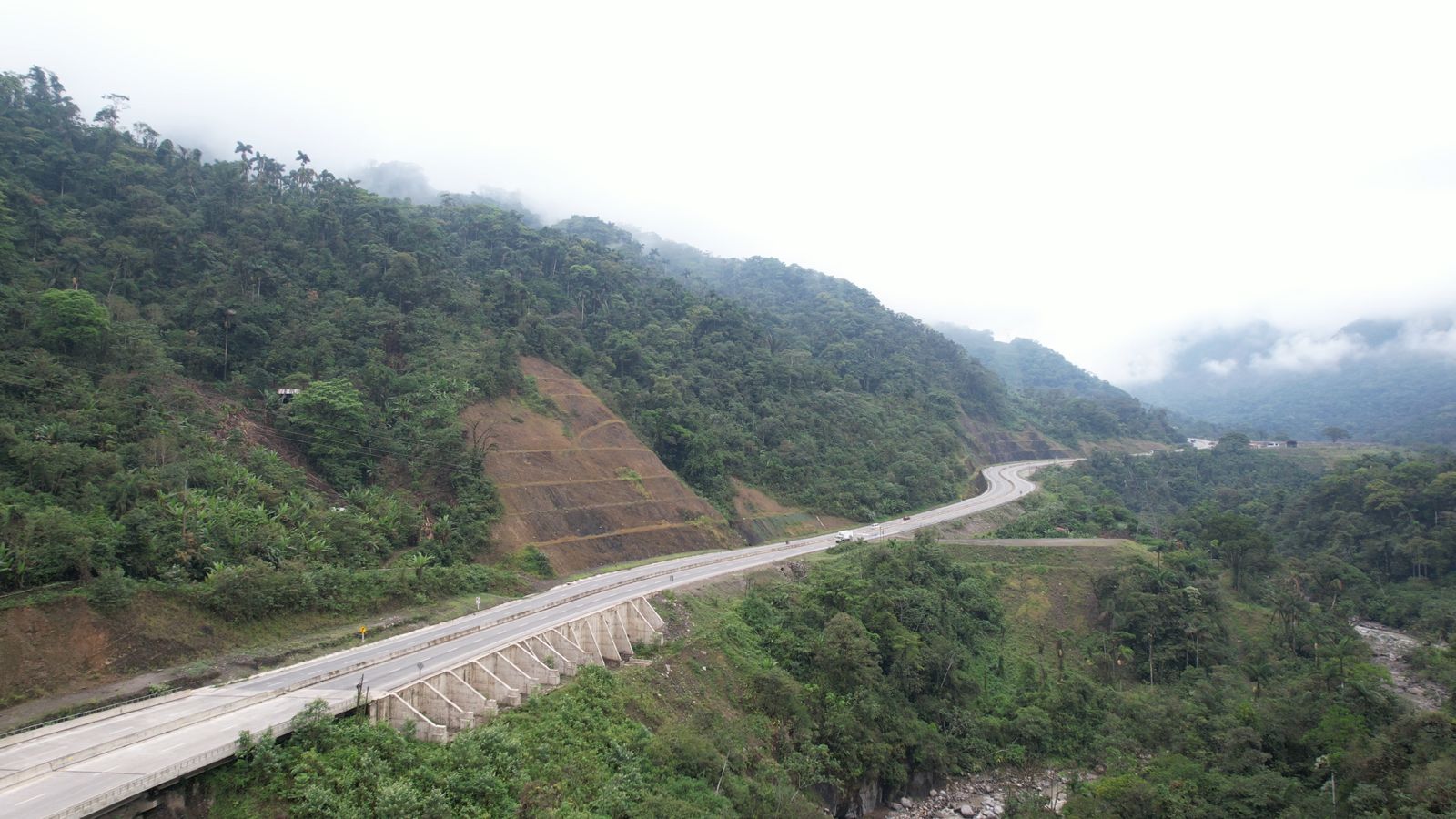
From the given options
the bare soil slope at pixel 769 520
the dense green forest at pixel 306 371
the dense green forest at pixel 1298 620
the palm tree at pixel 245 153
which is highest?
the palm tree at pixel 245 153

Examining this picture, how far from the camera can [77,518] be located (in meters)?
20.3

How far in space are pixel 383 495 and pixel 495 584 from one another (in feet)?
25.0

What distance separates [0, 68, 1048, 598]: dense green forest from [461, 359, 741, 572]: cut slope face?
1.98m

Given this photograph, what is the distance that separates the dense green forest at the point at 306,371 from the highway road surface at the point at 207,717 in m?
4.97

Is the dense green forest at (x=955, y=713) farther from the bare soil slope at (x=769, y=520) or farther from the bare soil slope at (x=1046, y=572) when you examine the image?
the bare soil slope at (x=769, y=520)

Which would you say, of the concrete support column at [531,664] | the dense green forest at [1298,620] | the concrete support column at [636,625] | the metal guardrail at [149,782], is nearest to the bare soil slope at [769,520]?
the dense green forest at [1298,620]

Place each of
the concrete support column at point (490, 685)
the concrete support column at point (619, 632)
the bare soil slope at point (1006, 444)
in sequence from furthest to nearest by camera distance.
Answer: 1. the bare soil slope at point (1006, 444)
2. the concrete support column at point (619, 632)
3. the concrete support column at point (490, 685)

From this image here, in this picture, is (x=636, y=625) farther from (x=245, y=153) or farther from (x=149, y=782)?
(x=245, y=153)

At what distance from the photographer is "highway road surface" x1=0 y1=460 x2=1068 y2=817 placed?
1230 centimetres

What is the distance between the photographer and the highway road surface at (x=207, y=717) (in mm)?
12305

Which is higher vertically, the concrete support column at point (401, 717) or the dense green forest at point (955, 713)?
the concrete support column at point (401, 717)

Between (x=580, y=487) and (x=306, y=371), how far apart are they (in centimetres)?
1640

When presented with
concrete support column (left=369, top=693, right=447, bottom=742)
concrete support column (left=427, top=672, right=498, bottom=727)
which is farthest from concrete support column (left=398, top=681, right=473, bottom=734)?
concrete support column (left=369, top=693, right=447, bottom=742)

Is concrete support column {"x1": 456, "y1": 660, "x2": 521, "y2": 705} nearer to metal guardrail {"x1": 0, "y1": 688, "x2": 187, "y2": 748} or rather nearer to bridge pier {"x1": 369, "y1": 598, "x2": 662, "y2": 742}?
bridge pier {"x1": 369, "y1": 598, "x2": 662, "y2": 742}
